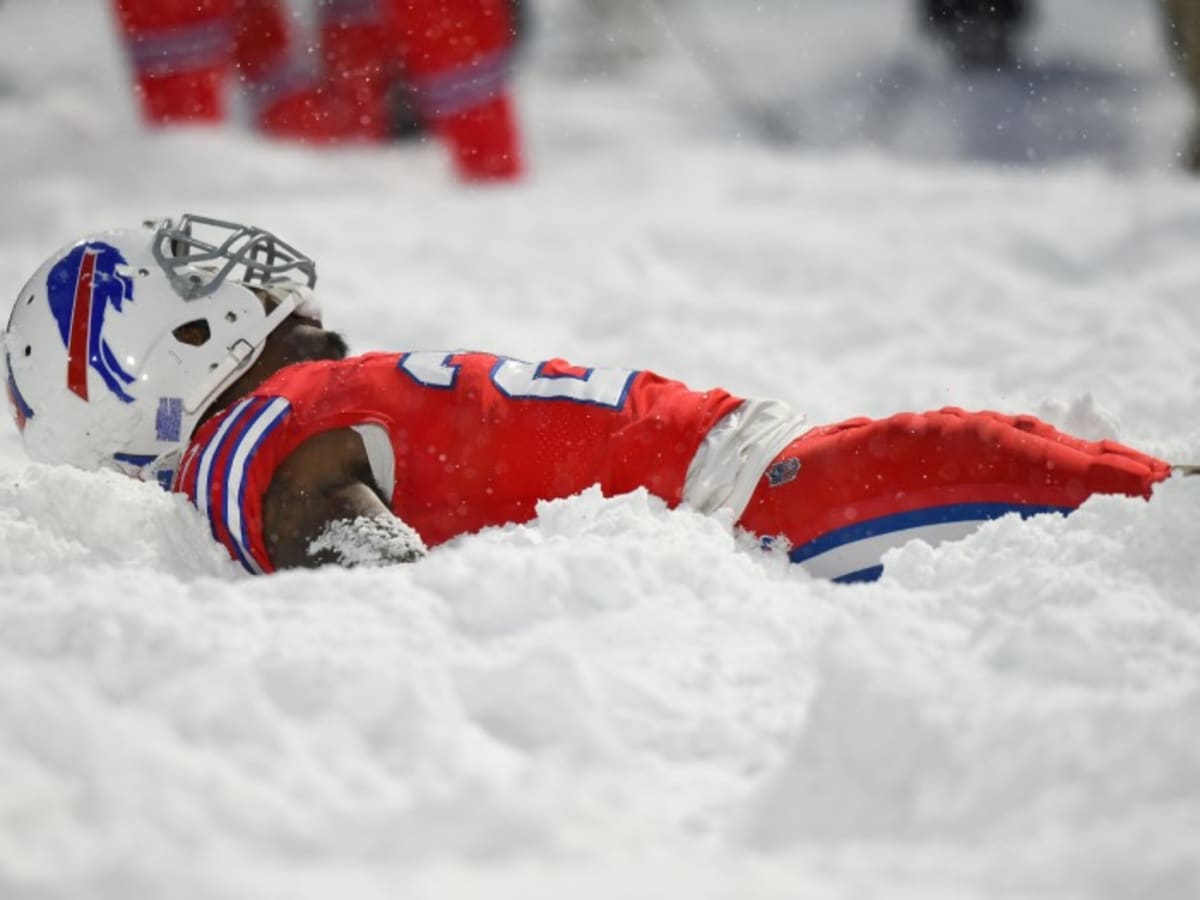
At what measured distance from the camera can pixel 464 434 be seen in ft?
7.43

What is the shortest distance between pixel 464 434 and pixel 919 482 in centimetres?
72

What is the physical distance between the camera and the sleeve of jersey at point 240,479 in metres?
2.15

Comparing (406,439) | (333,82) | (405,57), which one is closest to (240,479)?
(406,439)

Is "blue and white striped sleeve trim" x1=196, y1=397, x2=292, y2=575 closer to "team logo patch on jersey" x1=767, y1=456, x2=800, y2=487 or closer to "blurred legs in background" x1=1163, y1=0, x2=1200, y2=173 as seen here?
"team logo patch on jersey" x1=767, y1=456, x2=800, y2=487

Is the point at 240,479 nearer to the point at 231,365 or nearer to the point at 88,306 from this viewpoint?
the point at 231,365

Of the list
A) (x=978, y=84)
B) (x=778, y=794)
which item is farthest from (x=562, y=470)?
(x=978, y=84)

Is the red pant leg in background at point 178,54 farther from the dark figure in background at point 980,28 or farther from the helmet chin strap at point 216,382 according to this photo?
the dark figure in background at point 980,28

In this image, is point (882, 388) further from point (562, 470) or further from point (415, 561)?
point (415, 561)

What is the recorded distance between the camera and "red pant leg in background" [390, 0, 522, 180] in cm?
599

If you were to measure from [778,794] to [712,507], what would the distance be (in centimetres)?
89

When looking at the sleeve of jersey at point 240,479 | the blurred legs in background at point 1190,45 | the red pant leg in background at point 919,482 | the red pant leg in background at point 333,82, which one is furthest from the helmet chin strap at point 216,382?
the blurred legs in background at point 1190,45

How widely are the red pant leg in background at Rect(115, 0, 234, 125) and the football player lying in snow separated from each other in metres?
3.98

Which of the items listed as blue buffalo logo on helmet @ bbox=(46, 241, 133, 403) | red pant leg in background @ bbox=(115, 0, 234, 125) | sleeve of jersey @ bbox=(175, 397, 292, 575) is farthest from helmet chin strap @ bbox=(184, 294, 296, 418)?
red pant leg in background @ bbox=(115, 0, 234, 125)

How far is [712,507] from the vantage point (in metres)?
2.27
